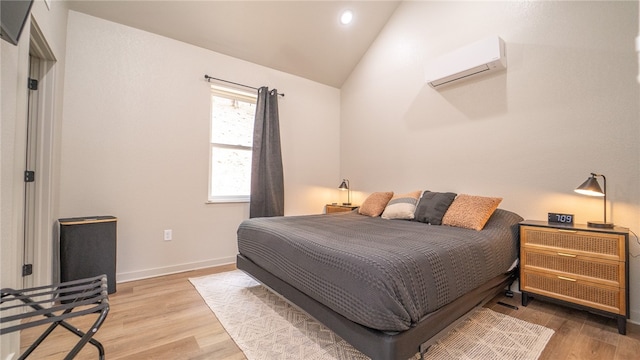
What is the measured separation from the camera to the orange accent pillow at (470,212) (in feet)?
7.55

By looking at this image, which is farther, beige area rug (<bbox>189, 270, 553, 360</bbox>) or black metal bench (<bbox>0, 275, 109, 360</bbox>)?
beige area rug (<bbox>189, 270, 553, 360</bbox>)

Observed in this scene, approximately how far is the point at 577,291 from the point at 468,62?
217 centimetres

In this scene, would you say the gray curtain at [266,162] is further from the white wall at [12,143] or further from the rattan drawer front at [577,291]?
the rattan drawer front at [577,291]

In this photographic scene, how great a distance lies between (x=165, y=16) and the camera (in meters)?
2.83

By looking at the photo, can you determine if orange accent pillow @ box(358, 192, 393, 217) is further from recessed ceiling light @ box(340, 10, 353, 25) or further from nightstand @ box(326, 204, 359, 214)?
recessed ceiling light @ box(340, 10, 353, 25)

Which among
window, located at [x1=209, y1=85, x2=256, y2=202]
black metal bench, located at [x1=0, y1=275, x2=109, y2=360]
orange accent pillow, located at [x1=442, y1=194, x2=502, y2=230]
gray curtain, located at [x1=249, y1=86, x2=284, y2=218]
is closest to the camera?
black metal bench, located at [x1=0, y1=275, x2=109, y2=360]

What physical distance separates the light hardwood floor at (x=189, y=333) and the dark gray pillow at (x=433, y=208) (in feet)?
2.71

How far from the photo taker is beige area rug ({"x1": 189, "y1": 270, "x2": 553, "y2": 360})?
1.56m

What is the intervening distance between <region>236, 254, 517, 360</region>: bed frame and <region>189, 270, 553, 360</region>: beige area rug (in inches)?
6.3

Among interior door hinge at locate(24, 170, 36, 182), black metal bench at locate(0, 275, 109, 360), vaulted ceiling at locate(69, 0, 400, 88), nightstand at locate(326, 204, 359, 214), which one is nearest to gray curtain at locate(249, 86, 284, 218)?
vaulted ceiling at locate(69, 0, 400, 88)

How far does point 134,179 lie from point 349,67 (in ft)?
10.9

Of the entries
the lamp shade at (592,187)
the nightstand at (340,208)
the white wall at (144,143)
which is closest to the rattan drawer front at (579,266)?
the lamp shade at (592,187)

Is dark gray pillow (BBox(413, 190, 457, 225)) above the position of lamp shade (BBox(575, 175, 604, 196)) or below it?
below

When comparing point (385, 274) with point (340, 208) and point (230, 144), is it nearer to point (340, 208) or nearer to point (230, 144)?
point (340, 208)
